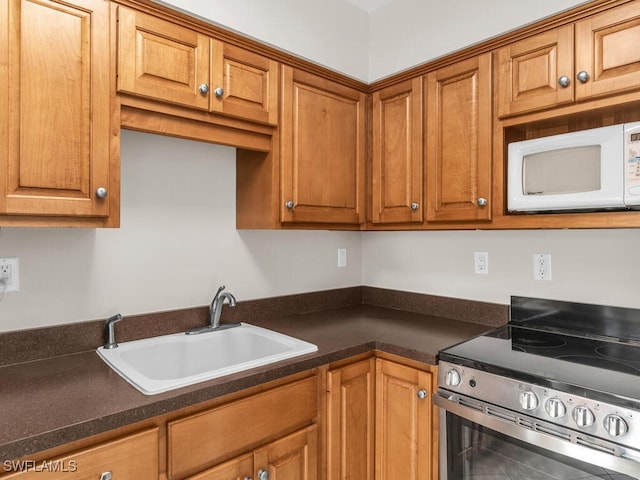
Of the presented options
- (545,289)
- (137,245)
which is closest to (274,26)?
(137,245)

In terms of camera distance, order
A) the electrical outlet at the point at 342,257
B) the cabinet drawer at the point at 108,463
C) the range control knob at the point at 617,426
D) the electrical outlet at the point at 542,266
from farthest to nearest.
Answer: the electrical outlet at the point at 342,257 < the electrical outlet at the point at 542,266 < the range control knob at the point at 617,426 < the cabinet drawer at the point at 108,463

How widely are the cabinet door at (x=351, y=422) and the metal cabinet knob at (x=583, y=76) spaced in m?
1.31

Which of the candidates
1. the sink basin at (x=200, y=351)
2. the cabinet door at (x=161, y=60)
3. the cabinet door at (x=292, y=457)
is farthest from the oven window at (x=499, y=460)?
the cabinet door at (x=161, y=60)

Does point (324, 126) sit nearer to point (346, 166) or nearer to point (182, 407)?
point (346, 166)

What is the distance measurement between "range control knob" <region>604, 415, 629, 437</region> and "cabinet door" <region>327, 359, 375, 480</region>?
812 mm

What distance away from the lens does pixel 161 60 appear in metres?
1.39

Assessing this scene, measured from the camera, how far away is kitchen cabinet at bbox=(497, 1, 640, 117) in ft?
4.28

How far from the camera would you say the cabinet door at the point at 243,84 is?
153 cm

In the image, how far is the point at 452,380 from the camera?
139 cm

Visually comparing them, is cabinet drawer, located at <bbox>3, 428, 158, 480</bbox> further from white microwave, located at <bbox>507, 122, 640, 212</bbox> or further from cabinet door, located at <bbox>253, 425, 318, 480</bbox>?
white microwave, located at <bbox>507, 122, 640, 212</bbox>

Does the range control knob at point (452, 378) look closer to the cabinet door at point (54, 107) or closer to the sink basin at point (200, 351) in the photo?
the sink basin at point (200, 351)

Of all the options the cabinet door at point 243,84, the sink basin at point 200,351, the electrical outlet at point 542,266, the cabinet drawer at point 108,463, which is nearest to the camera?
the cabinet drawer at point 108,463

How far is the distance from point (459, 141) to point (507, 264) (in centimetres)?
64

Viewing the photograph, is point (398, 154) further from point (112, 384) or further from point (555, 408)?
point (112, 384)
